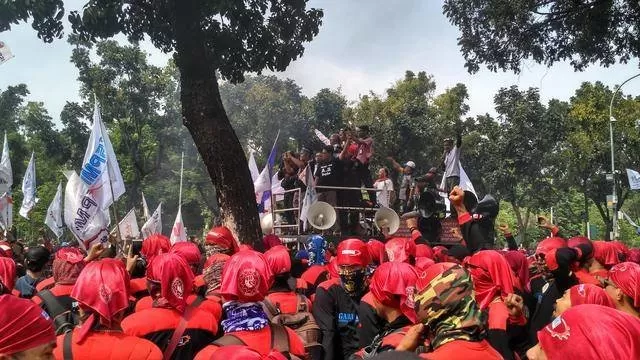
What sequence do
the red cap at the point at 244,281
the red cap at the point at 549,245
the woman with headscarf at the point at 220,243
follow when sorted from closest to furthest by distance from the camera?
the red cap at the point at 244,281 → the red cap at the point at 549,245 → the woman with headscarf at the point at 220,243

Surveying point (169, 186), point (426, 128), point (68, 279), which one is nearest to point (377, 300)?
point (68, 279)

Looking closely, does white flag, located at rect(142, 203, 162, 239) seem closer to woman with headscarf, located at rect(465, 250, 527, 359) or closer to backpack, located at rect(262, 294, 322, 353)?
backpack, located at rect(262, 294, 322, 353)

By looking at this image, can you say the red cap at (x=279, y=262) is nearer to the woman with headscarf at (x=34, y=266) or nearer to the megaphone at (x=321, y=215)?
the woman with headscarf at (x=34, y=266)

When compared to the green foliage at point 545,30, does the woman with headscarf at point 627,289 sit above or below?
below

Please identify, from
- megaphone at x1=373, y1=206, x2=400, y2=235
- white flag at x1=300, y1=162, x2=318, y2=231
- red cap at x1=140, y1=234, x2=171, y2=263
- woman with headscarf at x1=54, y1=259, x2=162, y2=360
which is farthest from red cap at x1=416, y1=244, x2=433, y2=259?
megaphone at x1=373, y1=206, x2=400, y2=235

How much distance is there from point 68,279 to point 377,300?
2.83 metres

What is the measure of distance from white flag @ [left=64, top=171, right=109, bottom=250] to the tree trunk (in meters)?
1.96

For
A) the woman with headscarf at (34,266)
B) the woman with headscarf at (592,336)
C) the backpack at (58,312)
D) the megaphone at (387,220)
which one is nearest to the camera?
the woman with headscarf at (592,336)

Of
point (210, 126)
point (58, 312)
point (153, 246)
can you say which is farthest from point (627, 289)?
point (210, 126)

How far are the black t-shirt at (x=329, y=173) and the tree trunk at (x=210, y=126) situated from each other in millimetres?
3233

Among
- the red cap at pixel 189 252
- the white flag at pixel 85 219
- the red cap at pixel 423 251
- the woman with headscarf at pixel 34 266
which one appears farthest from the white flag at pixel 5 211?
the red cap at pixel 423 251

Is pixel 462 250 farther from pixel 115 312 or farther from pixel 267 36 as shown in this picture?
pixel 267 36

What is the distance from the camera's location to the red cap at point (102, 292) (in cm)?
336

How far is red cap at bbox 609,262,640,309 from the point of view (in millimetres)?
3895
